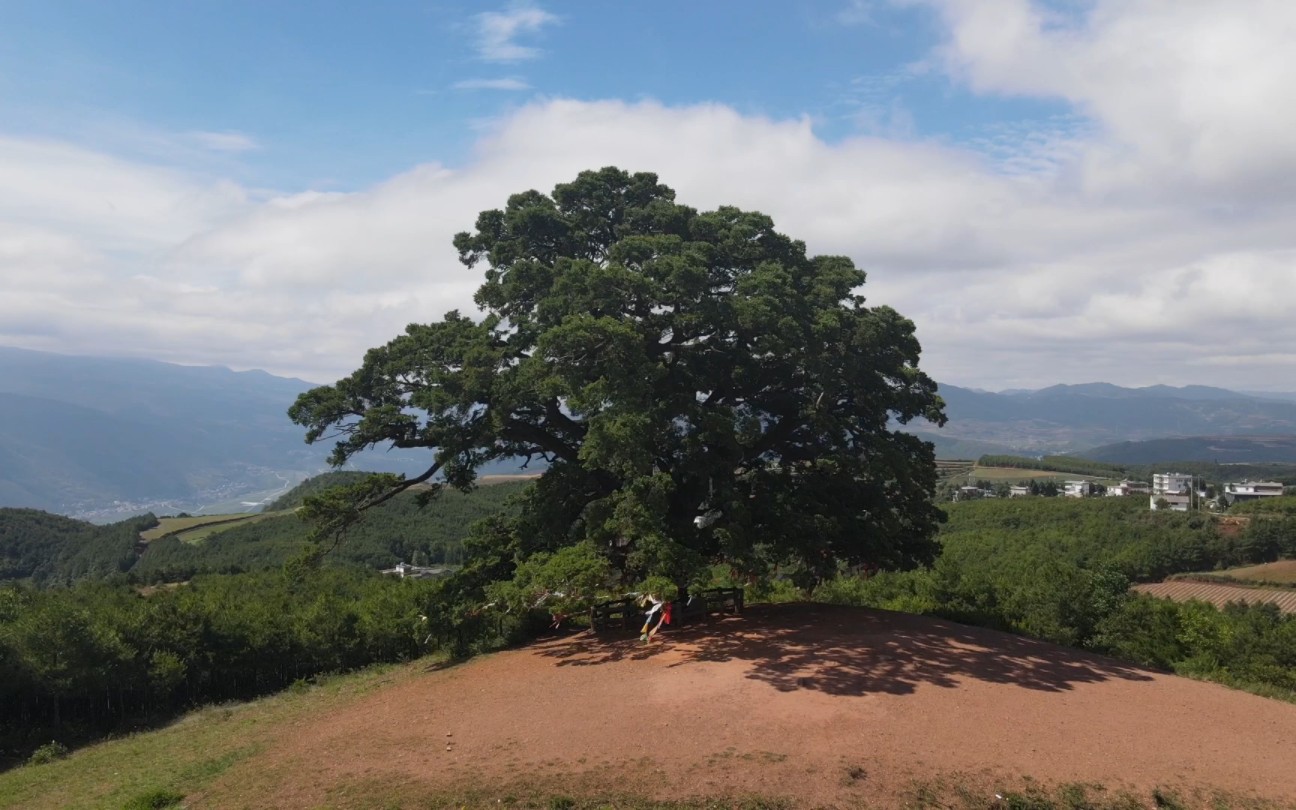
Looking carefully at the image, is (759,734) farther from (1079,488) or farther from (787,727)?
(1079,488)

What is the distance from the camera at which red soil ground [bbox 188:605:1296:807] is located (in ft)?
33.3

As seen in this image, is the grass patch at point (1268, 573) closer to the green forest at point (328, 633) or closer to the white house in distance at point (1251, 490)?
the green forest at point (328, 633)

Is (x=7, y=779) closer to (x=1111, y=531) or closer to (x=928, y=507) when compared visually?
(x=928, y=507)

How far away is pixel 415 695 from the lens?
1499 cm

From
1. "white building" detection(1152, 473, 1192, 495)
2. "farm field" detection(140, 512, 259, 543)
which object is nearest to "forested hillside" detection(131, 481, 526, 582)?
"farm field" detection(140, 512, 259, 543)

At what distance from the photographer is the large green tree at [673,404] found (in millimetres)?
16391

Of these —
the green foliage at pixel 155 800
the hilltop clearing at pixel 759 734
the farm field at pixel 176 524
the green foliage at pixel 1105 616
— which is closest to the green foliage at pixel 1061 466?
the green foliage at pixel 1105 616

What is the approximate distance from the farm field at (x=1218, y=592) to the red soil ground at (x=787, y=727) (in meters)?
47.1

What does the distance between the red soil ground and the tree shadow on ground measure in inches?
2.5

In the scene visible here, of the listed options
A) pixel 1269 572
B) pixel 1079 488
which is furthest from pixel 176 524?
pixel 1079 488

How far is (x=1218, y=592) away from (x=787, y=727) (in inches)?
2541

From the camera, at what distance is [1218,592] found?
59.6 metres

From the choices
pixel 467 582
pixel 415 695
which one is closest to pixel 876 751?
pixel 415 695

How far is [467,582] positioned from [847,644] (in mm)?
9184
